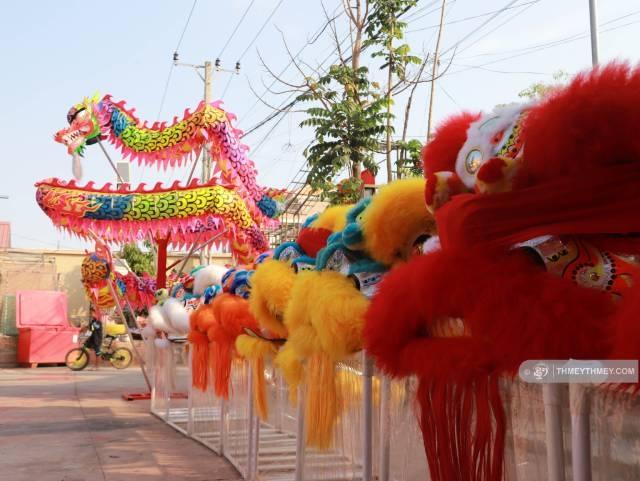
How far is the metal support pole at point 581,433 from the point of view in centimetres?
121

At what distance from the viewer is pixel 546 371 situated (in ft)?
4.01

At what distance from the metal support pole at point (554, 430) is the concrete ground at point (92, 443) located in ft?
11.3

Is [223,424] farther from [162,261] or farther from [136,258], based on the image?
[136,258]

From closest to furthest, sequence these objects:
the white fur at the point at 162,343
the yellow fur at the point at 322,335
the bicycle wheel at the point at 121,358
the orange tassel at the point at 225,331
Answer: the yellow fur at the point at 322,335 < the orange tassel at the point at 225,331 < the white fur at the point at 162,343 < the bicycle wheel at the point at 121,358

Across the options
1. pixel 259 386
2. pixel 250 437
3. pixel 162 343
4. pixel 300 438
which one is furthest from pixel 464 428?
pixel 162 343

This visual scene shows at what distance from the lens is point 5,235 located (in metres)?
24.0

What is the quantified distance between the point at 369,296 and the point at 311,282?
0.89ft

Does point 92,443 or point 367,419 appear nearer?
point 367,419

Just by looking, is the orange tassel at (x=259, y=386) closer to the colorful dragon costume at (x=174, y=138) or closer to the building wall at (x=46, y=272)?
the colorful dragon costume at (x=174, y=138)

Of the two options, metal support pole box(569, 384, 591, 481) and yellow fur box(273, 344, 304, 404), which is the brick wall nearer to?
yellow fur box(273, 344, 304, 404)

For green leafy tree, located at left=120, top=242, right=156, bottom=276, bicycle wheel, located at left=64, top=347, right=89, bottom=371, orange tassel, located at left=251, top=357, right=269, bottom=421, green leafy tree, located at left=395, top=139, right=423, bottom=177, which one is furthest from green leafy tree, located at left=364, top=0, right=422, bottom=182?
green leafy tree, located at left=120, top=242, right=156, bottom=276

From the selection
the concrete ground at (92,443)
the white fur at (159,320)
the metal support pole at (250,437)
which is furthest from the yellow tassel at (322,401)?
the white fur at (159,320)
